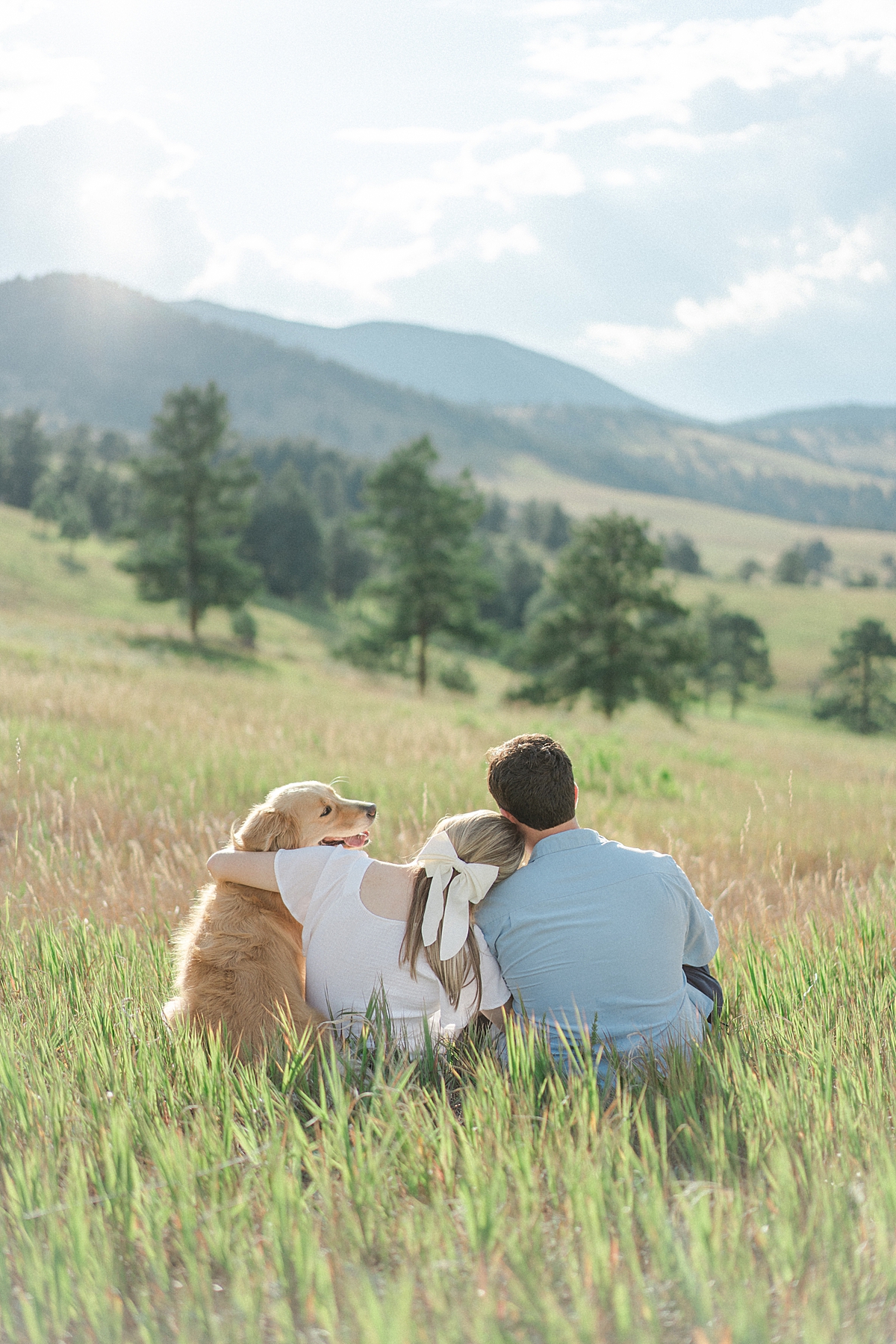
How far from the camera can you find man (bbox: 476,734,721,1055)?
2877mm

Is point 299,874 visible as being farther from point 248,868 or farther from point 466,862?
point 466,862

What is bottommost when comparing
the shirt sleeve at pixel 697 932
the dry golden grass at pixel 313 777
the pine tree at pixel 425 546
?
the dry golden grass at pixel 313 777

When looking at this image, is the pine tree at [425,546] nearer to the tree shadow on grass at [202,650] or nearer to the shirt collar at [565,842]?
the tree shadow on grass at [202,650]

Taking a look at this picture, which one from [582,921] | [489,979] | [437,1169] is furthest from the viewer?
[489,979]

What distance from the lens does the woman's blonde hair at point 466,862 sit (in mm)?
2895

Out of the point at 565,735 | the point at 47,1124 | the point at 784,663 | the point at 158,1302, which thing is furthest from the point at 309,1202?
the point at 784,663

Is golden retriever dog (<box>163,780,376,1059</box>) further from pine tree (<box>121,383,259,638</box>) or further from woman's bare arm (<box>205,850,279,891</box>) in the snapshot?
pine tree (<box>121,383,259,638</box>)

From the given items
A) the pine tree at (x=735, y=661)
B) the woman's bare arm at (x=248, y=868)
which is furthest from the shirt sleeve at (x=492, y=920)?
the pine tree at (x=735, y=661)

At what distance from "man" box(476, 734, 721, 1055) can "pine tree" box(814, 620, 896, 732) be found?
57412 millimetres

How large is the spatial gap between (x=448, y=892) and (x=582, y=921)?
0.47m

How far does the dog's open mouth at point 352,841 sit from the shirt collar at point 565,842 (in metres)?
0.61

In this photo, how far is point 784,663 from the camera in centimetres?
8006

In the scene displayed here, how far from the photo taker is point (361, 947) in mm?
2998

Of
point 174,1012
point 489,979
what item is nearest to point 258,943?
point 174,1012
